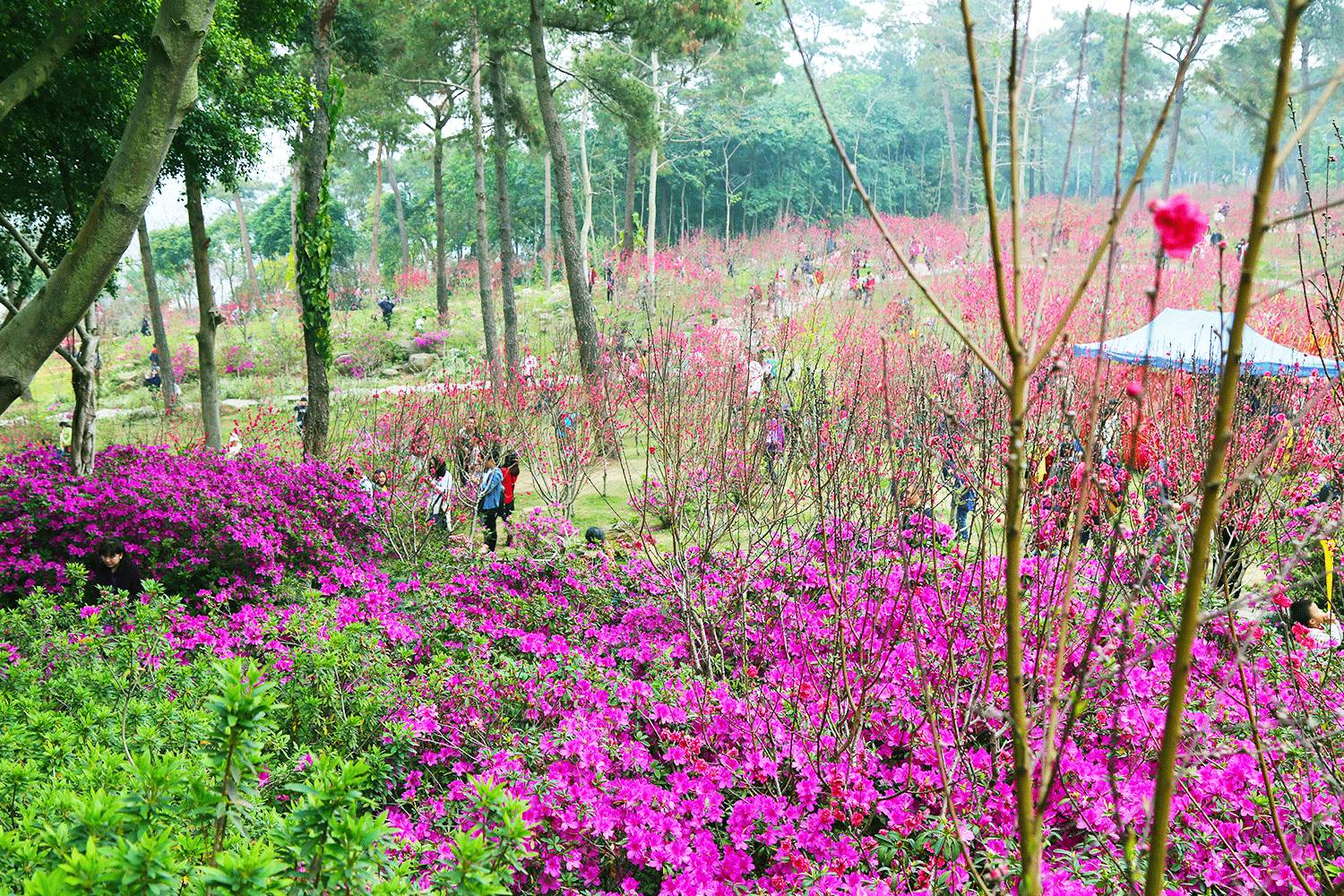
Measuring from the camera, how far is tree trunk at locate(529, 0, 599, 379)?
12336 mm

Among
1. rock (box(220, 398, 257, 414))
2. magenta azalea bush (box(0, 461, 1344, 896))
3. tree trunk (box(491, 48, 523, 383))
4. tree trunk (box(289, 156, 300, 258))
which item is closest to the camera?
magenta azalea bush (box(0, 461, 1344, 896))

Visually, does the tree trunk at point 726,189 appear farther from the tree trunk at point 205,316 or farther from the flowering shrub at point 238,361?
the tree trunk at point 205,316

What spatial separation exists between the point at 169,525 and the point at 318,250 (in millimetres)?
4805

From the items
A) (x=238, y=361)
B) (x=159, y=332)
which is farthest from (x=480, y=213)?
(x=238, y=361)

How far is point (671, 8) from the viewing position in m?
12.8

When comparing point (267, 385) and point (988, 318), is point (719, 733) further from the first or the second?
point (267, 385)

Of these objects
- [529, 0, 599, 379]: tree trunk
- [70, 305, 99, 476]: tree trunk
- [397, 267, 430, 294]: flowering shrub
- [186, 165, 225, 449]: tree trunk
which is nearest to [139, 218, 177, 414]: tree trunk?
[186, 165, 225, 449]: tree trunk

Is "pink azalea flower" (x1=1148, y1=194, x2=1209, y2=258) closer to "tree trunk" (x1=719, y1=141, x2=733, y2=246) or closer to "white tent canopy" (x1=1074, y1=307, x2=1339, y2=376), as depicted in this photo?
"white tent canopy" (x1=1074, y1=307, x2=1339, y2=376)

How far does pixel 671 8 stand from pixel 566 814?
12.5 m

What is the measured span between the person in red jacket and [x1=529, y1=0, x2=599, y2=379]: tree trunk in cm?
330

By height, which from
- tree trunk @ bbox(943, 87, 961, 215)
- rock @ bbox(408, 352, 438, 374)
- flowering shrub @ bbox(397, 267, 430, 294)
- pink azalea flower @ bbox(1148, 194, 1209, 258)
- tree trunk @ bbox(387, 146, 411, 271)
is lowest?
rock @ bbox(408, 352, 438, 374)

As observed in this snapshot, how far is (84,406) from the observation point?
632 centimetres

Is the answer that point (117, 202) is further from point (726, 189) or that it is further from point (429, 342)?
point (726, 189)

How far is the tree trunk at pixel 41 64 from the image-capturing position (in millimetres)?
4654
